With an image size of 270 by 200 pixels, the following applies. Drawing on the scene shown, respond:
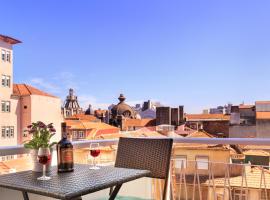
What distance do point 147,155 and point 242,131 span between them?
24.0 m

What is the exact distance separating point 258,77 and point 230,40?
3.42m

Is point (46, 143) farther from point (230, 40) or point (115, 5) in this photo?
point (230, 40)

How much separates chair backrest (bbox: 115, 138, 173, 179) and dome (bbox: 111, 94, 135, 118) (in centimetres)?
4057

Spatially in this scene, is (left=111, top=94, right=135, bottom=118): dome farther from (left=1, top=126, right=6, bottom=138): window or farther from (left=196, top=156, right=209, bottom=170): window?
(left=196, top=156, right=209, bottom=170): window

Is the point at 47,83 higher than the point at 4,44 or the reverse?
the reverse

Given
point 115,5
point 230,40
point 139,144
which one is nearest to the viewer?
point 139,144

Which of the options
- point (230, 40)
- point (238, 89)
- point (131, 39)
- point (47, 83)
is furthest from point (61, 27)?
point (238, 89)

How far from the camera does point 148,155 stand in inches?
95.8

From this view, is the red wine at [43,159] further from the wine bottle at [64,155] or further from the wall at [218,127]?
the wall at [218,127]

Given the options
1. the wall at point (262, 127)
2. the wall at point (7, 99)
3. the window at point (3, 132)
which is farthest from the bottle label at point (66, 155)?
the wall at point (262, 127)

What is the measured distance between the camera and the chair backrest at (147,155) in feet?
7.73

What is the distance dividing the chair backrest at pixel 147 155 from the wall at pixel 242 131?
76.3 feet

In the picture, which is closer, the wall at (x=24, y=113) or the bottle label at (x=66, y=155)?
the bottle label at (x=66, y=155)

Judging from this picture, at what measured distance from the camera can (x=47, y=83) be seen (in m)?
29.5
